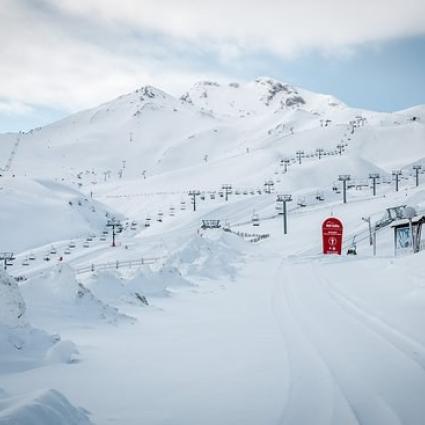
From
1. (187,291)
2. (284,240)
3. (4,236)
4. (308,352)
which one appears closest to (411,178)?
(284,240)

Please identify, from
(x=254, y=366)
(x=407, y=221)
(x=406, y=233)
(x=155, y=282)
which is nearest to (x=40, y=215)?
(x=406, y=233)

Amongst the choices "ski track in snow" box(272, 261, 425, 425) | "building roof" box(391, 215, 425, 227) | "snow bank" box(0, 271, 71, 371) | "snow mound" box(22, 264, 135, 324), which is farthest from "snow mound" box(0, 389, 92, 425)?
"building roof" box(391, 215, 425, 227)

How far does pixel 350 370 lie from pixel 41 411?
5.14m

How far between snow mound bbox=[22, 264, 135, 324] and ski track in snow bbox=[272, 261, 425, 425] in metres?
4.92

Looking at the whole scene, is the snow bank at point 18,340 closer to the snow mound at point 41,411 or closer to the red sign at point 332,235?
the snow mound at point 41,411

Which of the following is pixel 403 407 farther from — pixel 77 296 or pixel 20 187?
pixel 20 187

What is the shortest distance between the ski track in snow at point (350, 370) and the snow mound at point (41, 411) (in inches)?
107

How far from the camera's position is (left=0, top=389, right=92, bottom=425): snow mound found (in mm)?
4776

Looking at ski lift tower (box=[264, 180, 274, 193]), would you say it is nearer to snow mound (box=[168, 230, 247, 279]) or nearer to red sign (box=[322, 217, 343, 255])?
red sign (box=[322, 217, 343, 255])

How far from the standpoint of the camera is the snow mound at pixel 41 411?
478 cm

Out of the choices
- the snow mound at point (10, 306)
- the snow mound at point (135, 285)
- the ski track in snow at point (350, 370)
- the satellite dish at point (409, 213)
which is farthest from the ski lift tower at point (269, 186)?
the snow mound at point (10, 306)

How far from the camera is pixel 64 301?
12352mm

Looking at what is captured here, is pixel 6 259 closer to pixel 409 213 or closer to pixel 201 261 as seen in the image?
pixel 201 261

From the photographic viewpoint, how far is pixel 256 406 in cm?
634
